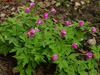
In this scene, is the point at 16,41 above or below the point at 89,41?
above

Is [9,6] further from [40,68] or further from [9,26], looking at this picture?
[40,68]

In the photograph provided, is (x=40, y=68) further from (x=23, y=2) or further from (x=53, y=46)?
(x=23, y=2)

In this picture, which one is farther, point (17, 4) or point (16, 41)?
point (17, 4)

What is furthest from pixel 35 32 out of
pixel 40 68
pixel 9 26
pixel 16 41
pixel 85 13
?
pixel 85 13

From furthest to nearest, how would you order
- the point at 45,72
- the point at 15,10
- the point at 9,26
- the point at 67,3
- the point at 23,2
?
1. the point at 67,3
2. the point at 23,2
3. the point at 15,10
4. the point at 45,72
5. the point at 9,26

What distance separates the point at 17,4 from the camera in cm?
322

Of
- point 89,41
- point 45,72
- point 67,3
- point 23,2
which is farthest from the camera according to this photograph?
point 67,3

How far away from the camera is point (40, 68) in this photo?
87.4 inches

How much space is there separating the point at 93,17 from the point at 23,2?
1989 mm

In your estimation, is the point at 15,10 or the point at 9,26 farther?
the point at 15,10

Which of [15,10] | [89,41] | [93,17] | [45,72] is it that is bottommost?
[45,72]

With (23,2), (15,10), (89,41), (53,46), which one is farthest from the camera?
(23,2)

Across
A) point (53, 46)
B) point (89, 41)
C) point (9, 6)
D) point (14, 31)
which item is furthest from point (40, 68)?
point (9, 6)

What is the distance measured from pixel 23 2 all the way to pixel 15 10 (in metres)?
0.38
